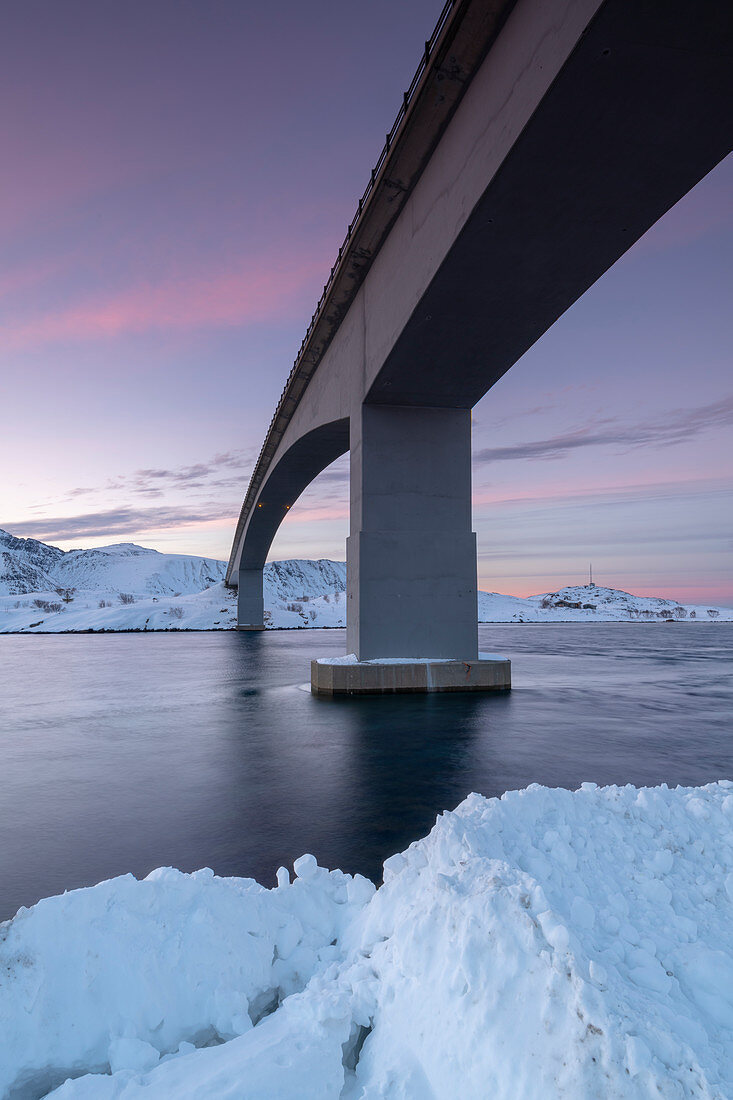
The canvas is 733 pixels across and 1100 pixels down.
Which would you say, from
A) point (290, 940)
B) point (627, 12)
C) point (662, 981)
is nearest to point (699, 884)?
point (662, 981)

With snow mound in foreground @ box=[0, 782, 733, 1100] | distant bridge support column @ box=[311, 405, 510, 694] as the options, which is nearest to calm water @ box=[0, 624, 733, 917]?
distant bridge support column @ box=[311, 405, 510, 694]

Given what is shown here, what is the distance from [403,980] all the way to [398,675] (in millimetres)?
14053

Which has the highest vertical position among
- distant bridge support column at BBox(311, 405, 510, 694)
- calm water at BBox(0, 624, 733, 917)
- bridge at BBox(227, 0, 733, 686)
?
bridge at BBox(227, 0, 733, 686)

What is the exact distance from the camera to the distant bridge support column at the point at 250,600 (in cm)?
7131

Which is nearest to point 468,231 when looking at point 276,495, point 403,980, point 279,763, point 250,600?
point 279,763

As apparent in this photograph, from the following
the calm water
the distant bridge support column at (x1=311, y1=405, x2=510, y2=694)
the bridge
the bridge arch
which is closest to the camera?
the calm water

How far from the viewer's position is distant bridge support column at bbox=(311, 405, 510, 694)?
17.4 meters

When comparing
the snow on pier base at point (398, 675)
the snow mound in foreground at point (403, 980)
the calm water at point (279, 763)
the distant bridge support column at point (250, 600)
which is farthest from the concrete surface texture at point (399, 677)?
the distant bridge support column at point (250, 600)

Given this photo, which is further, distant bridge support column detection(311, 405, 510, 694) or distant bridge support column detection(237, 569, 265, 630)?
distant bridge support column detection(237, 569, 265, 630)

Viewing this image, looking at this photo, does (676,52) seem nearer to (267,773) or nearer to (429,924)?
(429,924)

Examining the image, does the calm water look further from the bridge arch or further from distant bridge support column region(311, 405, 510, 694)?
the bridge arch

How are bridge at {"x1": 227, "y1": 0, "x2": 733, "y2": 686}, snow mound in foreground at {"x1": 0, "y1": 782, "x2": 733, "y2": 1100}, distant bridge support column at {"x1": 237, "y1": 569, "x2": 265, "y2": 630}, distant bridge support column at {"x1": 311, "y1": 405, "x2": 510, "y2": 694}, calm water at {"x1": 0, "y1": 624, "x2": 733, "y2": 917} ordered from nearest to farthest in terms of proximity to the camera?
snow mound in foreground at {"x1": 0, "y1": 782, "x2": 733, "y2": 1100} → calm water at {"x1": 0, "y1": 624, "x2": 733, "y2": 917} → bridge at {"x1": 227, "y1": 0, "x2": 733, "y2": 686} → distant bridge support column at {"x1": 311, "y1": 405, "x2": 510, "y2": 694} → distant bridge support column at {"x1": 237, "y1": 569, "x2": 265, "y2": 630}

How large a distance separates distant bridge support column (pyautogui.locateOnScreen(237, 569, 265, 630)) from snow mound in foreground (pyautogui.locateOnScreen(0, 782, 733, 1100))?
6665 cm

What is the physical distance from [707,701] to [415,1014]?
59.3ft
